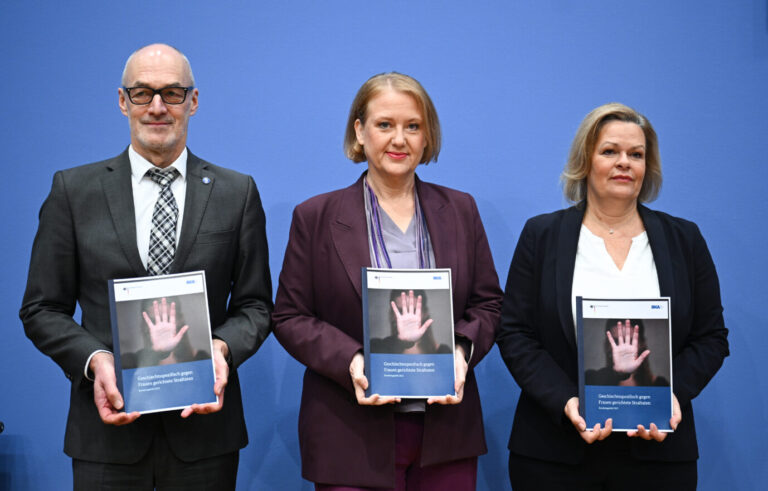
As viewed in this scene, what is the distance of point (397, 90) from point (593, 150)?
648 mm

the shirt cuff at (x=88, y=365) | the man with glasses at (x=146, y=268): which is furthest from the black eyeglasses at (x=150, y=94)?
the shirt cuff at (x=88, y=365)

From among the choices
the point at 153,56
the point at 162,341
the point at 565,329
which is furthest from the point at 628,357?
the point at 153,56

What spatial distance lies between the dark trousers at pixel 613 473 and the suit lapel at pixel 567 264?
12.4 inches

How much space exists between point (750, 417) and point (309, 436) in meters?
2.00

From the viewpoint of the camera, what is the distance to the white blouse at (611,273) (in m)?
2.10

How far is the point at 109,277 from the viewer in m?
1.92

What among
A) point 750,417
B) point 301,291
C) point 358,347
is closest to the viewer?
point 358,347

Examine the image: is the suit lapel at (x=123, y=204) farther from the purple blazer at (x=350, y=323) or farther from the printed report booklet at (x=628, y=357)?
the printed report booklet at (x=628, y=357)

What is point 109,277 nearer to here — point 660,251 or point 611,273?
point 611,273

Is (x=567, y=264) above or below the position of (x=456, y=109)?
below

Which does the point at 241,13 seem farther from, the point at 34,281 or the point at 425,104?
the point at 34,281

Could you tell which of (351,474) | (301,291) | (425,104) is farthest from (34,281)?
(425,104)

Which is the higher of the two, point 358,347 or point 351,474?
point 358,347

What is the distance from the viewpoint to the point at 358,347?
191 cm
